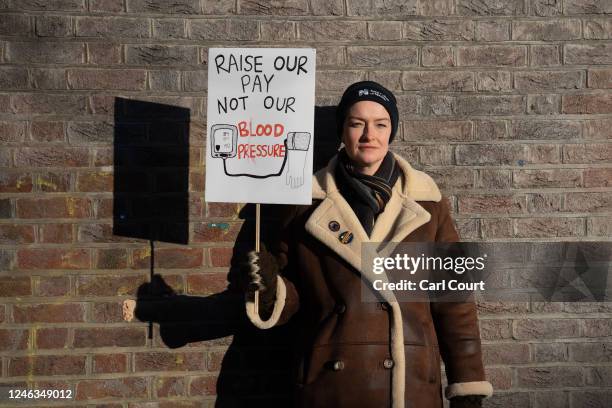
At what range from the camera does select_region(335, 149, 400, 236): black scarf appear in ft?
10.6

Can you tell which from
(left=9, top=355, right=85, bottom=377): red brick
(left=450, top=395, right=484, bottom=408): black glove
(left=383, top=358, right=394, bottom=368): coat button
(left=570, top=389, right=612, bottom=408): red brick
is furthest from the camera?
(left=570, top=389, right=612, bottom=408): red brick

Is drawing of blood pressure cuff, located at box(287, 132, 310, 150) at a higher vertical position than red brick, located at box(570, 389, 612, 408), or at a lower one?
higher

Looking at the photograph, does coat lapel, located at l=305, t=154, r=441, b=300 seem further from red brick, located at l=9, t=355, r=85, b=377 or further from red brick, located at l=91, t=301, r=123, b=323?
red brick, located at l=9, t=355, r=85, b=377

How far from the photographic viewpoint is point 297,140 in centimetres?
322

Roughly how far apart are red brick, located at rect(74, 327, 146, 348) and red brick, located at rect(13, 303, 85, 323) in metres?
0.08

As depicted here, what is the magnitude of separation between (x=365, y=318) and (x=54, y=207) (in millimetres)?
1655

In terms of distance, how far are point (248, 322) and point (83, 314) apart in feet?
2.69

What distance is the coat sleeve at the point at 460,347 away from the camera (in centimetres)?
322

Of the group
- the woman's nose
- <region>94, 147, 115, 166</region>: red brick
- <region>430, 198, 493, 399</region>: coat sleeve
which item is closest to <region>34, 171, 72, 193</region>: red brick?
<region>94, 147, 115, 166</region>: red brick

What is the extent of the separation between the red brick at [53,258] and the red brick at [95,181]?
0.31 meters

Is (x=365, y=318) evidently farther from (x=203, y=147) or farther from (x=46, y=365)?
(x=46, y=365)

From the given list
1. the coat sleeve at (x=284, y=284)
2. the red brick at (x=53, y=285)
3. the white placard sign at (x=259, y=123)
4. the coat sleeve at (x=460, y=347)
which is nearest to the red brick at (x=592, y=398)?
the coat sleeve at (x=460, y=347)

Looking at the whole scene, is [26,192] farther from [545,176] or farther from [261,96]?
[545,176]

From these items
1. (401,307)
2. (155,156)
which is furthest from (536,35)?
(155,156)
